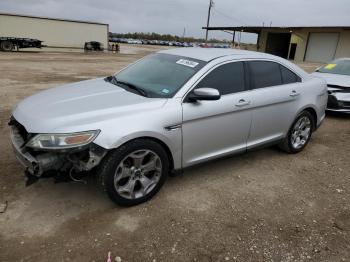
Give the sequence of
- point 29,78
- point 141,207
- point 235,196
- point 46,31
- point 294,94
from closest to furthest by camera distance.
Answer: point 141,207 < point 235,196 < point 294,94 < point 29,78 < point 46,31

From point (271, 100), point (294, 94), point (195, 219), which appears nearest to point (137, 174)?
point (195, 219)

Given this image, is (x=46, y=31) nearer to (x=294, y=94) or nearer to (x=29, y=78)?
(x=29, y=78)

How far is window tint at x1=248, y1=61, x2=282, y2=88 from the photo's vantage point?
4.36 meters

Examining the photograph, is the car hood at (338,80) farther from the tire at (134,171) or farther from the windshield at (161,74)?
the tire at (134,171)

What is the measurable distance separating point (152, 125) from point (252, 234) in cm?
145

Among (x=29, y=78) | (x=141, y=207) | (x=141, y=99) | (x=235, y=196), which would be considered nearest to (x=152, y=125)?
(x=141, y=99)

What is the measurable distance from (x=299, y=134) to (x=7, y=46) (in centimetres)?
2918

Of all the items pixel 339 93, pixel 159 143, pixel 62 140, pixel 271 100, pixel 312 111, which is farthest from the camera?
pixel 339 93

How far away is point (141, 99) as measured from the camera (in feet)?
11.6

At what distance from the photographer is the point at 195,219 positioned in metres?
3.37

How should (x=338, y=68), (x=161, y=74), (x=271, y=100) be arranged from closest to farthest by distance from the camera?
1. (x=161, y=74)
2. (x=271, y=100)
3. (x=338, y=68)

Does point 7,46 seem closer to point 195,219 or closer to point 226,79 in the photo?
point 226,79

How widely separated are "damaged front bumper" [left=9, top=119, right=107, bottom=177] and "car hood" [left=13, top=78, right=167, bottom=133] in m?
0.21

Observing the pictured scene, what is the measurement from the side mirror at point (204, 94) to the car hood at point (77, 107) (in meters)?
0.36
